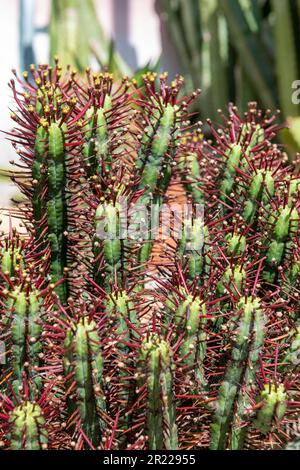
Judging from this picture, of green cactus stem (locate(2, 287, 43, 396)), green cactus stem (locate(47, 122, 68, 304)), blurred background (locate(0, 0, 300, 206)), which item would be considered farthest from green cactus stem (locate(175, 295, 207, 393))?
blurred background (locate(0, 0, 300, 206))

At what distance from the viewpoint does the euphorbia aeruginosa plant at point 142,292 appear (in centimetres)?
154

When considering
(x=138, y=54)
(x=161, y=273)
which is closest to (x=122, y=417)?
(x=161, y=273)

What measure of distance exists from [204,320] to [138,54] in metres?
6.07

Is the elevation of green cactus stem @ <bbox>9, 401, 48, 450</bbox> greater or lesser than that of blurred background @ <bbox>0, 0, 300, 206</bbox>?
lesser

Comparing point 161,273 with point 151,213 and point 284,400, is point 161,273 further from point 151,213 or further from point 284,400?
point 284,400

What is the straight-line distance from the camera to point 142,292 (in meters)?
1.80

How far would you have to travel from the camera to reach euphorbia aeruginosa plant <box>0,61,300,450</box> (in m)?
1.54

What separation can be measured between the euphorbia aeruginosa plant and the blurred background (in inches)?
129

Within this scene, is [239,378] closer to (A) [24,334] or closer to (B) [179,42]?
(A) [24,334]

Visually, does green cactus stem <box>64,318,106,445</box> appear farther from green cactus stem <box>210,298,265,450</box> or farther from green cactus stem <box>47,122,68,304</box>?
green cactus stem <box>47,122,68,304</box>

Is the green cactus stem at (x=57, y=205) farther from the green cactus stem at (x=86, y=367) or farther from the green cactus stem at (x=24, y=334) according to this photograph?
the green cactus stem at (x=86, y=367)

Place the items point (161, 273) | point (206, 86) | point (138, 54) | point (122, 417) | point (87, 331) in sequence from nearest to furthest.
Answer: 1. point (87, 331)
2. point (122, 417)
3. point (161, 273)
4. point (206, 86)
5. point (138, 54)

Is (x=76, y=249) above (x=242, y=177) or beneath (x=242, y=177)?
beneath

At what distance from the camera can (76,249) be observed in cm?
194
